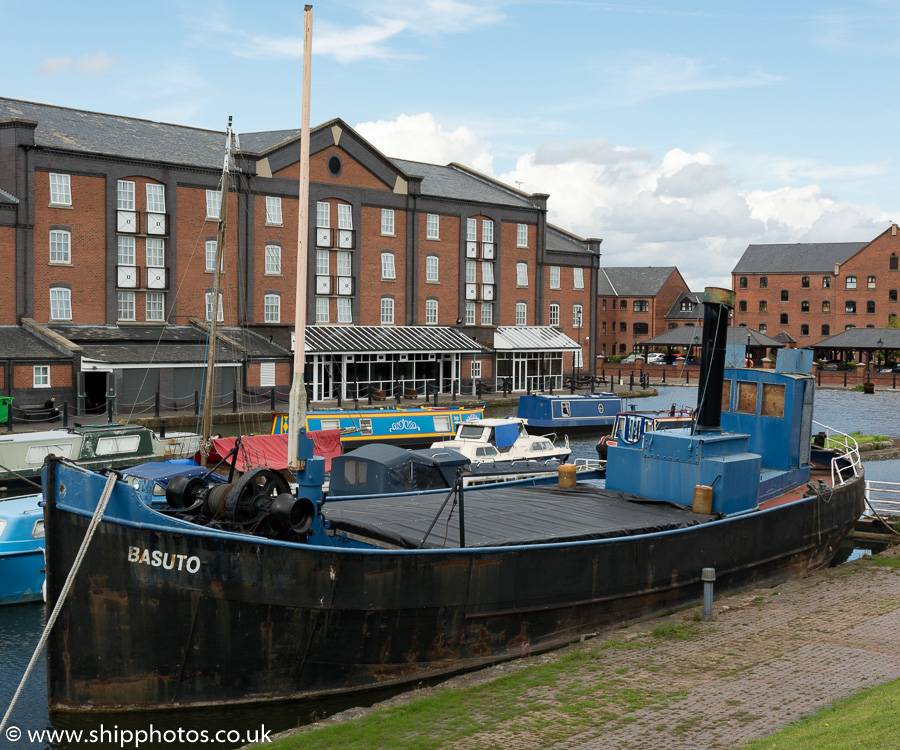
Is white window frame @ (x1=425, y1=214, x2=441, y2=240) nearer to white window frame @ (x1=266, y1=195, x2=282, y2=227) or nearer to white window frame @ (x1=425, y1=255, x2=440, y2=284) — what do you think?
white window frame @ (x1=425, y1=255, x2=440, y2=284)

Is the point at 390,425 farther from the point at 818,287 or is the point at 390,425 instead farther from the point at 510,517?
the point at 818,287

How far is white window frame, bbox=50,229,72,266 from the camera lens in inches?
1860

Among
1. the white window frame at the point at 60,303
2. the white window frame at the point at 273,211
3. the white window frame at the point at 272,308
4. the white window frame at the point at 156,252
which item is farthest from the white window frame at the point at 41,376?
the white window frame at the point at 273,211

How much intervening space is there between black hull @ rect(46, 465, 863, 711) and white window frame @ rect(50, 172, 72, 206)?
127 feet

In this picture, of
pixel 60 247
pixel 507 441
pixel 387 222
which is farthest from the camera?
pixel 387 222

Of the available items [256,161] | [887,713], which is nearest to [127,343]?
[256,161]

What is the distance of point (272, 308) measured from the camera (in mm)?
55656

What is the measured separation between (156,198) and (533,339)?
1157 inches

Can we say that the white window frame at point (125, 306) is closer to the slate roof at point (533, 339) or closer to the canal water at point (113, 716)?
the slate roof at point (533, 339)

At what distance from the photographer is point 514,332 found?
221 feet

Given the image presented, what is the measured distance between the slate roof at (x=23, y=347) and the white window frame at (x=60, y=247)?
174 inches

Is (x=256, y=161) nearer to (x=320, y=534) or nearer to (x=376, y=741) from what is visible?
(x=320, y=534)

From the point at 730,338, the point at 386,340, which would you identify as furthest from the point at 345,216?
the point at 730,338

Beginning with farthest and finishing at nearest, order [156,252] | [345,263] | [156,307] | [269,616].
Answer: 1. [345,263]
2. [156,307]
3. [156,252]
4. [269,616]
